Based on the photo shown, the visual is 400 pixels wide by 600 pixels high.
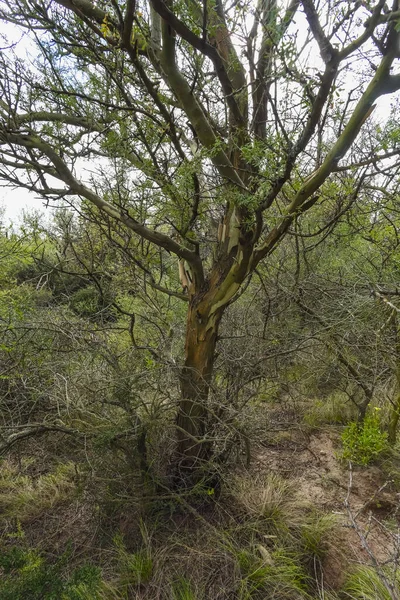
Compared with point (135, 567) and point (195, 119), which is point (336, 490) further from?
point (195, 119)

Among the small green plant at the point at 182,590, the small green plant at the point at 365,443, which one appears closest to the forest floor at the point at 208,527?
the small green plant at the point at 182,590

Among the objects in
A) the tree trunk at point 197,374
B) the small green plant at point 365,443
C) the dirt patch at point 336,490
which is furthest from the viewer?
the small green plant at point 365,443

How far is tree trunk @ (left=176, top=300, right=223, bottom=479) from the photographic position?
8.61 ft

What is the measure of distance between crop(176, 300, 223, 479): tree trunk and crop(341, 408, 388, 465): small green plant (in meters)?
1.60

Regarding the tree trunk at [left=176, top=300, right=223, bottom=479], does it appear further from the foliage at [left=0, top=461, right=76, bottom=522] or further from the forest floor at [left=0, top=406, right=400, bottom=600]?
the foliage at [left=0, top=461, right=76, bottom=522]

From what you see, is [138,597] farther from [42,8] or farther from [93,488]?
[42,8]

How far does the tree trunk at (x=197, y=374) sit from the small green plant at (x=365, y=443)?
1.60m

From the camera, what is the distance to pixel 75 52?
7.00ft

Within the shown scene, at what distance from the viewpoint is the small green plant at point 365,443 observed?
3.14 m

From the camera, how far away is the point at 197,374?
8.73 ft

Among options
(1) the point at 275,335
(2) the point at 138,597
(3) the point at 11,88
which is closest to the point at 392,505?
(1) the point at 275,335

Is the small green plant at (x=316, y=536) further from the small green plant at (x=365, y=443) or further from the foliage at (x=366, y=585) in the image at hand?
the small green plant at (x=365, y=443)

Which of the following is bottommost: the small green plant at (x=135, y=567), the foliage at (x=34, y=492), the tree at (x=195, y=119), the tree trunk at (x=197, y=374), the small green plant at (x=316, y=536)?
the foliage at (x=34, y=492)

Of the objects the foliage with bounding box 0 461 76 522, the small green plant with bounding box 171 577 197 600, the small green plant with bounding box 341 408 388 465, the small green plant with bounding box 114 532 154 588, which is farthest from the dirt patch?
the foliage with bounding box 0 461 76 522
